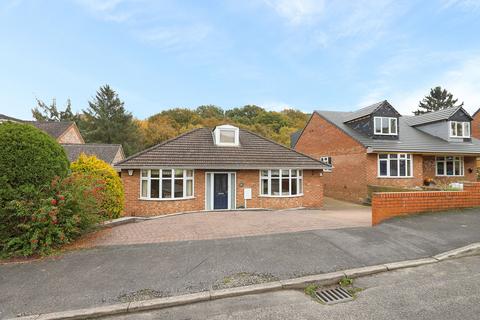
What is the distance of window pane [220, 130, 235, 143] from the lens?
14.5 meters

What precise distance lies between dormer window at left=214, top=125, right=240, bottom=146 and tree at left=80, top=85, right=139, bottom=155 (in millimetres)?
29076

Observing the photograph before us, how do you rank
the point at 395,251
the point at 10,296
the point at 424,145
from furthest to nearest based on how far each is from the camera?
the point at 424,145 < the point at 395,251 < the point at 10,296

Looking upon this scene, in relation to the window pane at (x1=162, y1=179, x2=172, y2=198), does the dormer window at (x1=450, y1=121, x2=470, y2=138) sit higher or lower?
higher

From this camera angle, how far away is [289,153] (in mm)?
14438

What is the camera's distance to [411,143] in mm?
17062

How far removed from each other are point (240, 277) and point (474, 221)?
829cm

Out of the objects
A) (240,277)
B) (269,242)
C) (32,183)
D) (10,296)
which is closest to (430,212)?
(269,242)

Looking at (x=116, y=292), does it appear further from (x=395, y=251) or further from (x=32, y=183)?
(x=395, y=251)

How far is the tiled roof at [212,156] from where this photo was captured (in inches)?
475

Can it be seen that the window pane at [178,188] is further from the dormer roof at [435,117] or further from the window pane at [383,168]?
the dormer roof at [435,117]

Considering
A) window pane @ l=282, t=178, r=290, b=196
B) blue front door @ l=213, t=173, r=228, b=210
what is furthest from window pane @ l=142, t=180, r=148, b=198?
window pane @ l=282, t=178, r=290, b=196

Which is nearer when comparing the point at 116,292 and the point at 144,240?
the point at 116,292

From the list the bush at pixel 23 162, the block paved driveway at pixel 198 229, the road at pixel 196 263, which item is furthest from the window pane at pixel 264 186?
the bush at pixel 23 162

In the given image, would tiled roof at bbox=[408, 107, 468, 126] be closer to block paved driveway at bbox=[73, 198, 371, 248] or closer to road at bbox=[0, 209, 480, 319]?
road at bbox=[0, 209, 480, 319]
